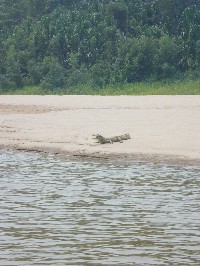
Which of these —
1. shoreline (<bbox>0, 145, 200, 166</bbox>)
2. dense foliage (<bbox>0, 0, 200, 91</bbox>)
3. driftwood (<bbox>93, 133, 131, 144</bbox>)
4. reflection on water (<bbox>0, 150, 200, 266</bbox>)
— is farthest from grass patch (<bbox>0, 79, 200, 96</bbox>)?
reflection on water (<bbox>0, 150, 200, 266</bbox>)

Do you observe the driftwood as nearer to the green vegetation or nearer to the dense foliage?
the green vegetation

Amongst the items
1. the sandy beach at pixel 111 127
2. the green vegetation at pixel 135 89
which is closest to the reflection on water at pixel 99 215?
the sandy beach at pixel 111 127

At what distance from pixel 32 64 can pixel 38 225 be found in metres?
44.2

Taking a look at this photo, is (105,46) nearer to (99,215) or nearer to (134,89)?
(134,89)

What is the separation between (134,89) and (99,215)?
116 ft

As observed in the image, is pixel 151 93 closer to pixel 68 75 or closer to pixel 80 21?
pixel 68 75

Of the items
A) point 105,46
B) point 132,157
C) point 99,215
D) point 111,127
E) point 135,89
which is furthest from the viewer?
point 105,46

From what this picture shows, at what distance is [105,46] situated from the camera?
5459cm

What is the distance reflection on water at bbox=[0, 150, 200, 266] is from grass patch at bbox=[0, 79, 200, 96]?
87.1ft

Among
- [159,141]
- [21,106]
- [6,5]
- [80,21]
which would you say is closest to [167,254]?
[159,141]

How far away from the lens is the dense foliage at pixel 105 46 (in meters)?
51.3

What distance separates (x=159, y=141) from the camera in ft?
74.6

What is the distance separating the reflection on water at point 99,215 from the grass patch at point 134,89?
26.5m

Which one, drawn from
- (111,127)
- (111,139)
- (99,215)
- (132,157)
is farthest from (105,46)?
(99,215)
